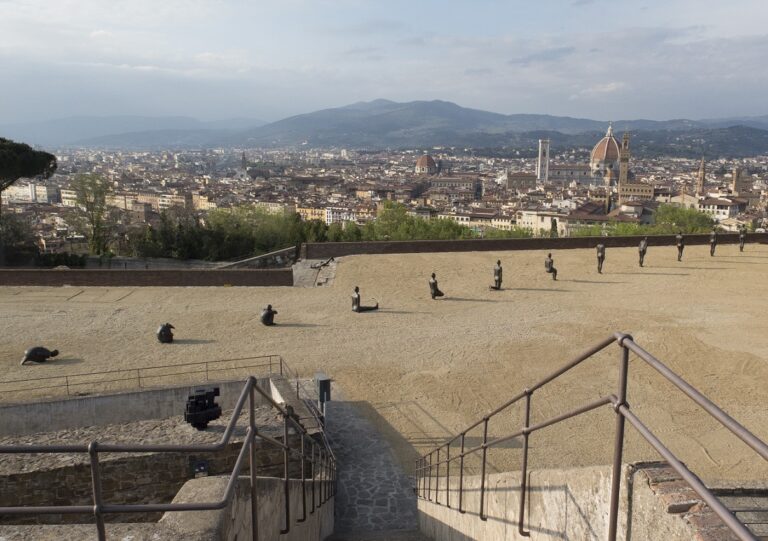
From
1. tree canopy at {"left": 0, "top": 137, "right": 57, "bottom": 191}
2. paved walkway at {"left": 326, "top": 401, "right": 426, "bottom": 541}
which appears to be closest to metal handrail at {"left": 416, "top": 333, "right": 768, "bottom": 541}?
paved walkway at {"left": 326, "top": 401, "right": 426, "bottom": 541}

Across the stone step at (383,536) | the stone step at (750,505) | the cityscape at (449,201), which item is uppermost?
the stone step at (750,505)

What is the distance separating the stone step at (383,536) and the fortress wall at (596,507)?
2281 millimetres

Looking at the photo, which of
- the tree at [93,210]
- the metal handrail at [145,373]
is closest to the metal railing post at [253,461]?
the metal handrail at [145,373]

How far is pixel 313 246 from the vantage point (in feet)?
79.5

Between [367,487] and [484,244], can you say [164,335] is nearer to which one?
[367,487]

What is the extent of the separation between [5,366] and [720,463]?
13096 mm

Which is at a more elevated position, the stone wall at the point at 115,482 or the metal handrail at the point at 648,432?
the metal handrail at the point at 648,432

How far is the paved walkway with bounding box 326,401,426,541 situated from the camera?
7516mm

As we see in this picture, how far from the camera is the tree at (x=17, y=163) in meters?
28.8

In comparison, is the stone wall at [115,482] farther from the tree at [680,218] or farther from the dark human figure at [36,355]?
the tree at [680,218]

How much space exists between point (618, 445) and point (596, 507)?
Answer: 1.74 ft

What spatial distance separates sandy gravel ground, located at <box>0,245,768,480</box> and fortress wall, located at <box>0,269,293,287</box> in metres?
0.62

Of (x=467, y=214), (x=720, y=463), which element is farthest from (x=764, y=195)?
(x=720, y=463)

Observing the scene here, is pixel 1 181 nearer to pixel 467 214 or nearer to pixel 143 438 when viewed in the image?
pixel 143 438
